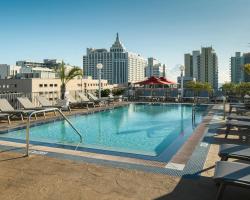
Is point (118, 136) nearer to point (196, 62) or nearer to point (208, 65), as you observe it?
point (196, 62)

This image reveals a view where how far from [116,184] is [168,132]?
5.81 m

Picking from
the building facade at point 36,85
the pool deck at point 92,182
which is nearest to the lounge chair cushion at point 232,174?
the pool deck at point 92,182

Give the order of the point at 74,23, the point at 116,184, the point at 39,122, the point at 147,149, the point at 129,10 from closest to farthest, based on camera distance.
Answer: the point at 116,184, the point at 147,149, the point at 39,122, the point at 129,10, the point at 74,23

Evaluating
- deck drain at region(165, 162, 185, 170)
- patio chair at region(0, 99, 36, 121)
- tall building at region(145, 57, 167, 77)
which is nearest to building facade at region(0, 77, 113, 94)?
patio chair at region(0, 99, 36, 121)

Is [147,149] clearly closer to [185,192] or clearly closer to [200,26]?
[185,192]

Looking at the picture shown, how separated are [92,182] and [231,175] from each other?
2077 millimetres

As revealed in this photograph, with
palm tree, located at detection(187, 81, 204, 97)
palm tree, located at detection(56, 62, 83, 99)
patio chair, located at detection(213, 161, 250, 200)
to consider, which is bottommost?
patio chair, located at detection(213, 161, 250, 200)

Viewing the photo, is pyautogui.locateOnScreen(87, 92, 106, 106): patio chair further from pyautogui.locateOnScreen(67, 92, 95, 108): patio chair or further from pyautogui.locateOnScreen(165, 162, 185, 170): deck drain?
pyautogui.locateOnScreen(165, 162, 185, 170): deck drain

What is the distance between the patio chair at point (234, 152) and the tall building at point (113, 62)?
14262 centimetres

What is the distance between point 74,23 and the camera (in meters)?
24.6

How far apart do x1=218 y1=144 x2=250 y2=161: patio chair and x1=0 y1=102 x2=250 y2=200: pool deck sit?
16.8 inches

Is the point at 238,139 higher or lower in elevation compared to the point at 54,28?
lower

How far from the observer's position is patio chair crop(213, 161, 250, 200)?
10.8ft

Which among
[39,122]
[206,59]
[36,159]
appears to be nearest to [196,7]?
[39,122]
